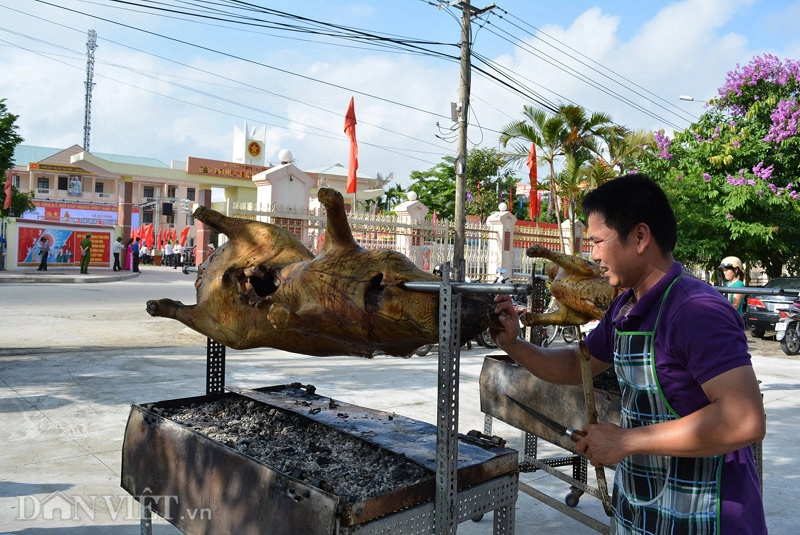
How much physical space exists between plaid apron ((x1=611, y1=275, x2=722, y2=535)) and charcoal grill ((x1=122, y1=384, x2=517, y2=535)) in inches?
23.4

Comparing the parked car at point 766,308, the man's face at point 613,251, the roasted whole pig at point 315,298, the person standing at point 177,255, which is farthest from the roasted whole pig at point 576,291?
the person standing at point 177,255

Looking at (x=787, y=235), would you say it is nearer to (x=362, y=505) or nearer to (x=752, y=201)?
(x=752, y=201)

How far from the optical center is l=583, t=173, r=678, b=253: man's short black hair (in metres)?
1.51

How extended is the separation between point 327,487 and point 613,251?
106 centimetres

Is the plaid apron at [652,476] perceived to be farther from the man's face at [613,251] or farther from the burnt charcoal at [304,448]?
the burnt charcoal at [304,448]

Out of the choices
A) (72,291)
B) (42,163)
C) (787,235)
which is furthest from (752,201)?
(42,163)

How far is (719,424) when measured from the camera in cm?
127

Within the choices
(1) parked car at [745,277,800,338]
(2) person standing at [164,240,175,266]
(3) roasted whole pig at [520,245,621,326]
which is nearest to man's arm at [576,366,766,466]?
(3) roasted whole pig at [520,245,621,326]

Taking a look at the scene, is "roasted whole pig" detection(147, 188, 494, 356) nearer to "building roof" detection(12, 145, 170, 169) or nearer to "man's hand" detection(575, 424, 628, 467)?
"man's hand" detection(575, 424, 628, 467)

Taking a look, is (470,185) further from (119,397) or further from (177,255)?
(119,397)

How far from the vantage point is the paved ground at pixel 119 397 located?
3.30 m

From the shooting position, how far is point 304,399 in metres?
3.30

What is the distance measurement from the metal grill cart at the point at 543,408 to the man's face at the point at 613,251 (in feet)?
4.37

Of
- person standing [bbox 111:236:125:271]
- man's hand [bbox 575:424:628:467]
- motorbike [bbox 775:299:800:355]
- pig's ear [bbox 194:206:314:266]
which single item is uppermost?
person standing [bbox 111:236:125:271]
